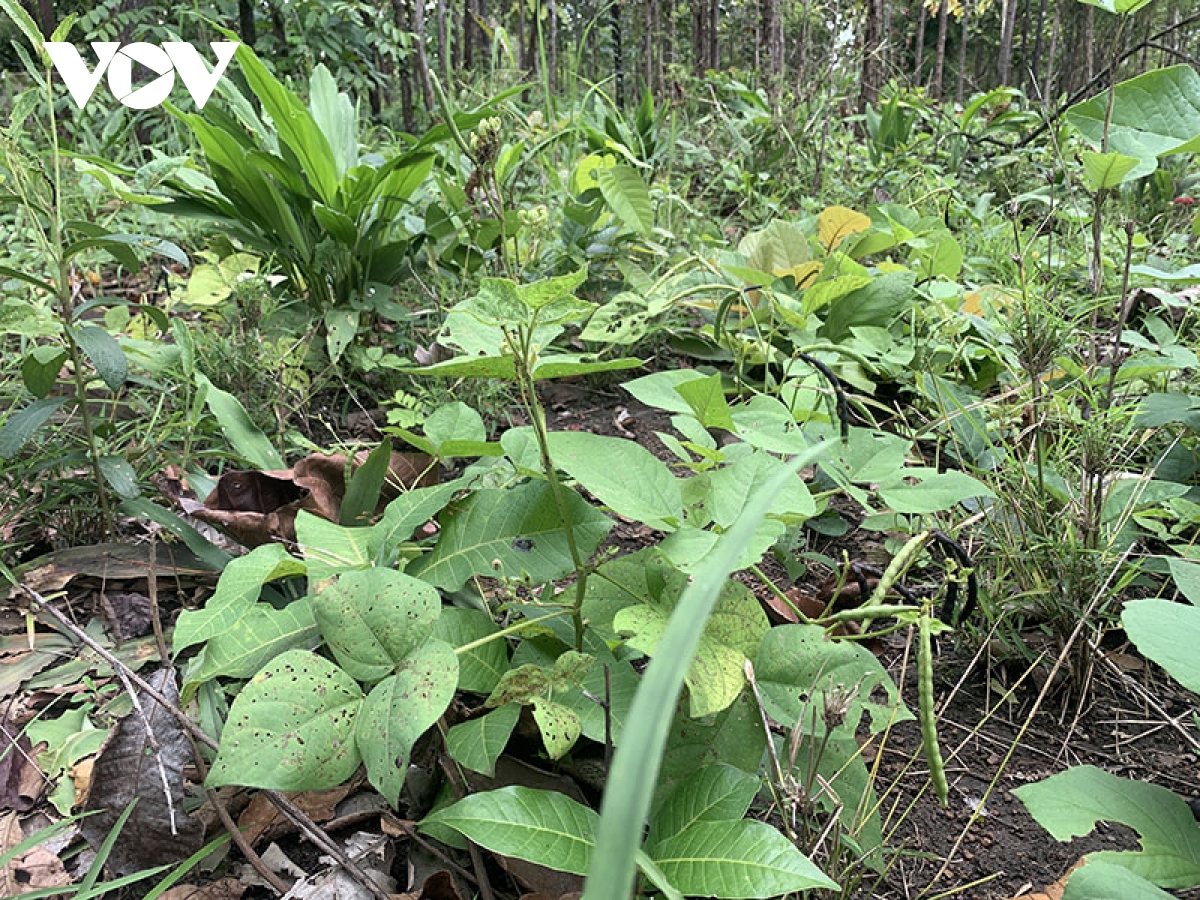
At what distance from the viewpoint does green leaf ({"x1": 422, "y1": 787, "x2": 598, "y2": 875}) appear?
655 millimetres

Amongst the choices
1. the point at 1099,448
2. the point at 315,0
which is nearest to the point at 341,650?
the point at 1099,448

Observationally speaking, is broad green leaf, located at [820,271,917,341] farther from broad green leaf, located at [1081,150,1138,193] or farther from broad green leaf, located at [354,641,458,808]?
broad green leaf, located at [354,641,458,808]

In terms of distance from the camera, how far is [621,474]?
31.9 inches

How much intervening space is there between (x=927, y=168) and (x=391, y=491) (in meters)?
2.77

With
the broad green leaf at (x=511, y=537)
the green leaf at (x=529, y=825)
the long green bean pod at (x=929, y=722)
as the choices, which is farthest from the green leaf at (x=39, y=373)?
the long green bean pod at (x=929, y=722)

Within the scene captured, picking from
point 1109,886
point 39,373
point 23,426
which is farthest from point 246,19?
point 1109,886

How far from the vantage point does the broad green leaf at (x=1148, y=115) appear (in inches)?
38.6

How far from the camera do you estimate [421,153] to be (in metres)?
2.06

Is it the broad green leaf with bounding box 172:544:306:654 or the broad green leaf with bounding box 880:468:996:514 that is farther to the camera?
the broad green leaf with bounding box 880:468:996:514

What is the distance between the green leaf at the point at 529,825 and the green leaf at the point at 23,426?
86cm

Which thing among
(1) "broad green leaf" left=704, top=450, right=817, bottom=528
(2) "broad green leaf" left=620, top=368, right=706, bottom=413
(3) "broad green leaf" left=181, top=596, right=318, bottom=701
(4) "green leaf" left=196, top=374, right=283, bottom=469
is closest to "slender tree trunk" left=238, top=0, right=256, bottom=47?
(4) "green leaf" left=196, top=374, right=283, bottom=469

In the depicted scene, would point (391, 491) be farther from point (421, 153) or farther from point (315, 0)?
point (315, 0)

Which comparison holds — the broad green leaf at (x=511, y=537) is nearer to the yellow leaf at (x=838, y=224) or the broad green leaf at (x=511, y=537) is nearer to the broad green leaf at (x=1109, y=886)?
the broad green leaf at (x=1109, y=886)

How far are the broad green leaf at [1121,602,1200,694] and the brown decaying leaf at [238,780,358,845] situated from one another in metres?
0.78
